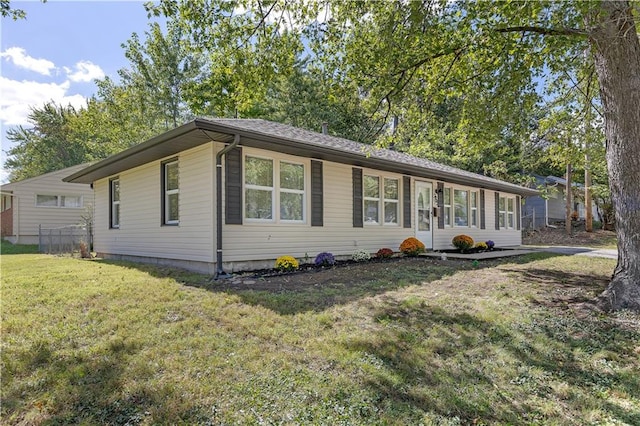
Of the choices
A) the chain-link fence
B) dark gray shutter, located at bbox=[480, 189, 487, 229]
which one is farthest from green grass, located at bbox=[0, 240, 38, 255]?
dark gray shutter, located at bbox=[480, 189, 487, 229]

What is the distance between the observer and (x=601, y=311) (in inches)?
177

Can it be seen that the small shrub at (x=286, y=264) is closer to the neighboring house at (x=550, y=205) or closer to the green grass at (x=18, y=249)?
the green grass at (x=18, y=249)

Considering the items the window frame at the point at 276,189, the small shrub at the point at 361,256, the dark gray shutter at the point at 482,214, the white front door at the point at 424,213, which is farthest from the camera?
the dark gray shutter at the point at 482,214

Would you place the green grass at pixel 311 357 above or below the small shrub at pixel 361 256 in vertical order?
below

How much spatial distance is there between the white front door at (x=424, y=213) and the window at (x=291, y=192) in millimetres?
4564

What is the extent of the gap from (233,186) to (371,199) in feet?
14.4

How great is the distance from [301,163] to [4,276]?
6047 mm

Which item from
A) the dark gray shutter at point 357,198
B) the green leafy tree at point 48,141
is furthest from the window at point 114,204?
the green leafy tree at point 48,141

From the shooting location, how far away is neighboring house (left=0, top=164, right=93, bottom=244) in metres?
16.9

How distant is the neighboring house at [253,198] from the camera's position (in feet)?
22.7

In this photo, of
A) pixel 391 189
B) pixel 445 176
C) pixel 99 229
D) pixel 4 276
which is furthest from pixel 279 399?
pixel 99 229

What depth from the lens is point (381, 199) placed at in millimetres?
10320

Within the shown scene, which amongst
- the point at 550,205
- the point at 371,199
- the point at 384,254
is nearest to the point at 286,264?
the point at 384,254

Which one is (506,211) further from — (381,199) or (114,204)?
(114,204)
